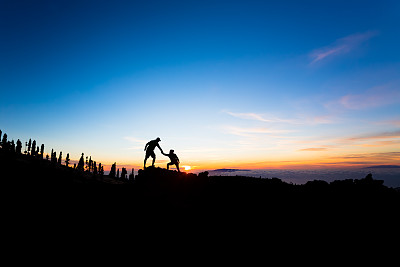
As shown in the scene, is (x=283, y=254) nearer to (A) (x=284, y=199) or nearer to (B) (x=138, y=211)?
(A) (x=284, y=199)

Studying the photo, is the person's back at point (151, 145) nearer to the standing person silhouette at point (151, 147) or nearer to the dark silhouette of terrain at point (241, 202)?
the standing person silhouette at point (151, 147)

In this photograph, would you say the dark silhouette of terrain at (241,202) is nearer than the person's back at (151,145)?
Yes

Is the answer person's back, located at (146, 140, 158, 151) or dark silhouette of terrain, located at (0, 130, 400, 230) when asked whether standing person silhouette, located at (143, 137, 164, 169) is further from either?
dark silhouette of terrain, located at (0, 130, 400, 230)

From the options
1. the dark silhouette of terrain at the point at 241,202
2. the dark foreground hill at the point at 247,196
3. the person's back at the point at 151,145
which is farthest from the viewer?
the person's back at the point at 151,145

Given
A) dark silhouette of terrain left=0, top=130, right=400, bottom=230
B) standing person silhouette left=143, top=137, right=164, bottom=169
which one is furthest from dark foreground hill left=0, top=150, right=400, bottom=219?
standing person silhouette left=143, top=137, right=164, bottom=169

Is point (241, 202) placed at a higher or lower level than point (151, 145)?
lower

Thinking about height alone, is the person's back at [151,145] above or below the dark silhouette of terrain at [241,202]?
above

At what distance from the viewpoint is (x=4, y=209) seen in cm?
1611

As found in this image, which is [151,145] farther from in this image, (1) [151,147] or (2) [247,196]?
(2) [247,196]

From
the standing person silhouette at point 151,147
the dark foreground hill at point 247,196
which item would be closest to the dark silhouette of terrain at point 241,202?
the dark foreground hill at point 247,196

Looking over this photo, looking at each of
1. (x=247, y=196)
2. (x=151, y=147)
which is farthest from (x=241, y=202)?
(x=151, y=147)

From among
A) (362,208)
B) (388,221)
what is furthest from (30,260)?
(388,221)

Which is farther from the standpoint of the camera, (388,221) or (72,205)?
(72,205)

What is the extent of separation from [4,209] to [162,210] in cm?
1386
